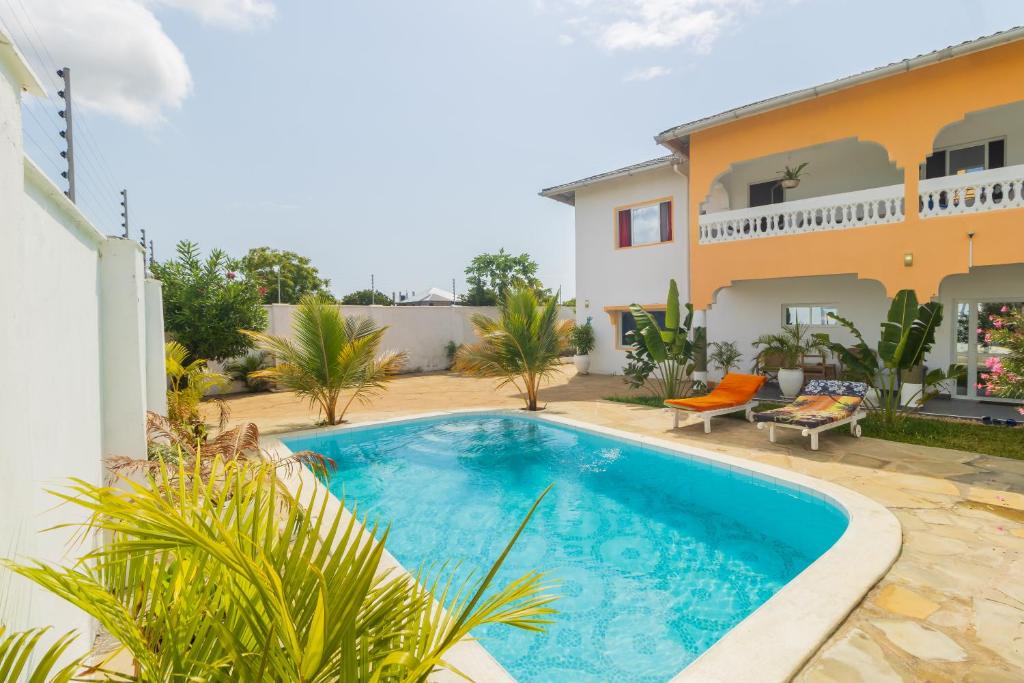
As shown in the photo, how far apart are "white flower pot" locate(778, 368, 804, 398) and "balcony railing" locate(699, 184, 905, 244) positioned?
3486 millimetres

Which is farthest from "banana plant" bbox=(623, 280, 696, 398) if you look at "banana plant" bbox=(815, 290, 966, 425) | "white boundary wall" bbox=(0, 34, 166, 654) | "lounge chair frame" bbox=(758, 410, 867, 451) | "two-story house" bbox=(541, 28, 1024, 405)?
"white boundary wall" bbox=(0, 34, 166, 654)

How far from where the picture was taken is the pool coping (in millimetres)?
3021

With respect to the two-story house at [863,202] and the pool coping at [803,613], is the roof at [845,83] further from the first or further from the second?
the pool coping at [803,613]

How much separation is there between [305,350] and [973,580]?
1036cm

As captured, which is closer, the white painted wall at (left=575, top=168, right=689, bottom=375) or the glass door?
the glass door

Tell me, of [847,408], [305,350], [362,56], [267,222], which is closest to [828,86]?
[847,408]

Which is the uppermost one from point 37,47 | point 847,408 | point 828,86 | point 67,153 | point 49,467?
point 828,86

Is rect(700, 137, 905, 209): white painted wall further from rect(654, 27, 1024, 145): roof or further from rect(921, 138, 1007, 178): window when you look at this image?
rect(654, 27, 1024, 145): roof

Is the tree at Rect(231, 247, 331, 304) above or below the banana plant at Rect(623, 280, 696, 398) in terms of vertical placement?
above

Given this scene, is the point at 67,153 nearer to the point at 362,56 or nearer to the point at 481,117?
the point at 362,56

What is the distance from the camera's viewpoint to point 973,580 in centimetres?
398

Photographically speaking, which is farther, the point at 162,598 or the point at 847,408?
the point at 847,408

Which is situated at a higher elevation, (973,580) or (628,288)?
(628,288)

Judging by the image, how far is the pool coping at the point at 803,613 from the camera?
302 centimetres
